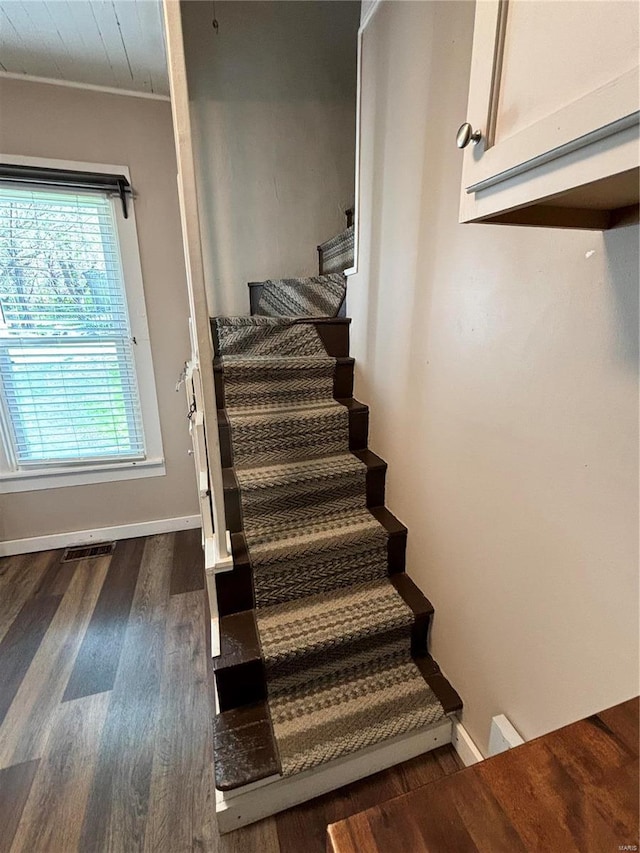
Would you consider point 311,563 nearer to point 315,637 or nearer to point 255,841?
point 315,637

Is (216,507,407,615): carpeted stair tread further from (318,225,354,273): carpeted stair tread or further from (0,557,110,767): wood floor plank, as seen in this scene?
(318,225,354,273): carpeted stair tread

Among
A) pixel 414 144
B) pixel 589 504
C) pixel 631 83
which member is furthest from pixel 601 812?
pixel 414 144

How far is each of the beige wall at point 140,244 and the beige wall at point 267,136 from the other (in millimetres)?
258

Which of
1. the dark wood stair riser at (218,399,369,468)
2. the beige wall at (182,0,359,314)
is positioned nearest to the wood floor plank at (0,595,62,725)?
the dark wood stair riser at (218,399,369,468)

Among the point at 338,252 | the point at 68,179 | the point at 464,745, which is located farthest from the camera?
the point at 338,252

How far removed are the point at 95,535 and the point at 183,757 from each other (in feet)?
5.35

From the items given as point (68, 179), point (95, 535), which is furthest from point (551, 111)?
point (95, 535)

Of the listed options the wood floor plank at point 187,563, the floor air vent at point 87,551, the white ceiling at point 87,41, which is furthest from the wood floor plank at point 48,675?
the white ceiling at point 87,41

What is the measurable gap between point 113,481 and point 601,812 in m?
2.63

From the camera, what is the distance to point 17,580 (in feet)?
7.11

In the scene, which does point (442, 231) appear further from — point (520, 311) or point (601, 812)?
point (601, 812)

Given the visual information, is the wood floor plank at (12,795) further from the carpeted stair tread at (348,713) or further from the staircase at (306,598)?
the carpeted stair tread at (348,713)

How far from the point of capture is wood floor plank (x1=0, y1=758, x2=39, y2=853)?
3.64 feet

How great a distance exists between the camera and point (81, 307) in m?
2.16
